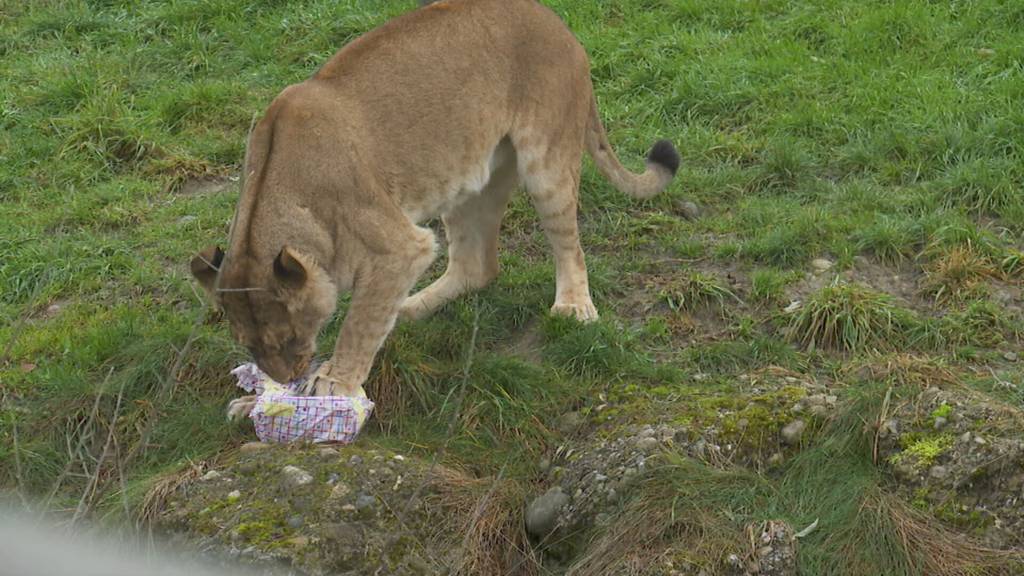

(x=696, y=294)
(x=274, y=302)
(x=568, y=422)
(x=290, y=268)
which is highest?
(x=290, y=268)

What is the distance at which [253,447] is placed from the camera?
543 centimetres

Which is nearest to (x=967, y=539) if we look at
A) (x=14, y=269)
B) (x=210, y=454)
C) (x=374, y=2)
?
(x=210, y=454)

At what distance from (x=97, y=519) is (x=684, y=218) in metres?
3.53

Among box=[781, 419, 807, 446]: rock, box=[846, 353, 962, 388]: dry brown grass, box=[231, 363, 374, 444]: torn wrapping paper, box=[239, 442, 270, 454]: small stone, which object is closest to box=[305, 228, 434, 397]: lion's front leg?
box=[231, 363, 374, 444]: torn wrapping paper

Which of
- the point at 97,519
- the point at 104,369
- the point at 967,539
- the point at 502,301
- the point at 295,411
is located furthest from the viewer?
the point at 502,301

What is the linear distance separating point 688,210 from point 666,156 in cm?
55

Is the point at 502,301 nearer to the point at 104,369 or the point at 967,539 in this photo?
the point at 104,369

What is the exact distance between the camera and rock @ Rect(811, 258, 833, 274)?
663 centimetres

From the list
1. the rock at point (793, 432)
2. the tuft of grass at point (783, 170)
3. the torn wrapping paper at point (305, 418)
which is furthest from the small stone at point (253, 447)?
the tuft of grass at point (783, 170)

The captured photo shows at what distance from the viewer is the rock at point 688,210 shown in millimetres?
7320

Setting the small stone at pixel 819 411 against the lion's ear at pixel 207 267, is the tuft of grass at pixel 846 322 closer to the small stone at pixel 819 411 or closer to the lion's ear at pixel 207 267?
the small stone at pixel 819 411

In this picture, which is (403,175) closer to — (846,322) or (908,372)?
(846,322)

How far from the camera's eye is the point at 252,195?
5.54 meters

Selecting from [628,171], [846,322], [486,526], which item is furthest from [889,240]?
[486,526]
